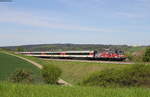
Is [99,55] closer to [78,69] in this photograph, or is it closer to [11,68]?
[78,69]

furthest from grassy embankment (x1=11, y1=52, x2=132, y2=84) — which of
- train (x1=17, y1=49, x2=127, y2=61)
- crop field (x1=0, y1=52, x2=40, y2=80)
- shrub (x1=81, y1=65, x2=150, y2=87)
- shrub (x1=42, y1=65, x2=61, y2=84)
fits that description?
shrub (x1=81, y1=65, x2=150, y2=87)

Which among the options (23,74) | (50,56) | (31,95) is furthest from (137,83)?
(50,56)

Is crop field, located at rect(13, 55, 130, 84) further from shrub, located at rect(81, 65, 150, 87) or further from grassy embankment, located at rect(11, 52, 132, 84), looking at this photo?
shrub, located at rect(81, 65, 150, 87)

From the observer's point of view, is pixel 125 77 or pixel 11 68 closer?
pixel 125 77

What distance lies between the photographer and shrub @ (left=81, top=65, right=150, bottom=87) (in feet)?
59.7

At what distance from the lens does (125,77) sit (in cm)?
1894

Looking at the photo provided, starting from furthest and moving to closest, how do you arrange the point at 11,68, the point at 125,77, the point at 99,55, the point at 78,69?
1. the point at 99,55
2. the point at 78,69
3. the point at 11,68
4. the point at 125,77

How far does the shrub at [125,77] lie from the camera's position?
1819 centimetres

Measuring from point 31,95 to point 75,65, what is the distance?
5595cm

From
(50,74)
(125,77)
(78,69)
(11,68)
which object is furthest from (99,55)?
(125,77)

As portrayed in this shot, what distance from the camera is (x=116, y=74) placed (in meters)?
19.1

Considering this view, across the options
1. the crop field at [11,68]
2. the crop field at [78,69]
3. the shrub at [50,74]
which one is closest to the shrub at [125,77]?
the shrub at [50,74]

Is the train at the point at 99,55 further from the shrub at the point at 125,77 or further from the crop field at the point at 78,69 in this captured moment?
the shrub at the point at 125,77

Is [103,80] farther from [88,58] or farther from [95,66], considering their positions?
[88,58]
